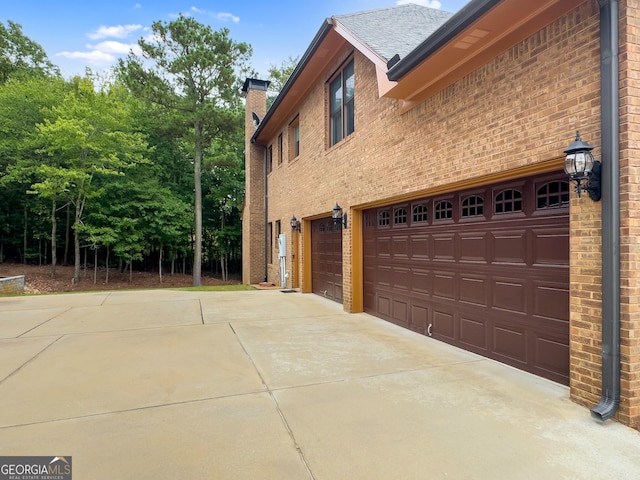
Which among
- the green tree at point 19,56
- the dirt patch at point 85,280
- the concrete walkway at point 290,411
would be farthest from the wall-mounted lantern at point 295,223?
the green tree at point 19,56

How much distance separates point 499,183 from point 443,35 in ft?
6.19

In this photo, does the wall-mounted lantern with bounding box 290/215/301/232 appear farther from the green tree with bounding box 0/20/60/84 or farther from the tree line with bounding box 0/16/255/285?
the green tree with bounding box 0/20/60/84

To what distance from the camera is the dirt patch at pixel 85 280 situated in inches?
743

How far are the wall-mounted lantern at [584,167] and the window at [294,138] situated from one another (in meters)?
9.81

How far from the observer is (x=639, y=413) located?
3.02 m

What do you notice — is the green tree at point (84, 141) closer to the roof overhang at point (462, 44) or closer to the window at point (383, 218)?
the roof overhang at point (462, 44)

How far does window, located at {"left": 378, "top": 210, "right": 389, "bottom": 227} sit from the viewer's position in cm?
730

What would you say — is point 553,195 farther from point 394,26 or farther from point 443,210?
point 394,26

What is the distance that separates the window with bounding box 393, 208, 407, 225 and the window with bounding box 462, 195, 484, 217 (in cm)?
150

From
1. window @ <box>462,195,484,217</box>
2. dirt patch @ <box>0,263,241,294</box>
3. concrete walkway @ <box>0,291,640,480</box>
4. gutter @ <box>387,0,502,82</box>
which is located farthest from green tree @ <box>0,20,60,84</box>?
window @ <box>462,195,484,217</box>

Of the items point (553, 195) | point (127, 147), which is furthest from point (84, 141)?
point (553, 195)

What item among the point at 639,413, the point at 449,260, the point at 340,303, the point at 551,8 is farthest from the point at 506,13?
the point at 340,303

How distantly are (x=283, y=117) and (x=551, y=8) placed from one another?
1046 cm

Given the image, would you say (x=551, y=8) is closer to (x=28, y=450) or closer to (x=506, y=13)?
(x=506, y=13)
